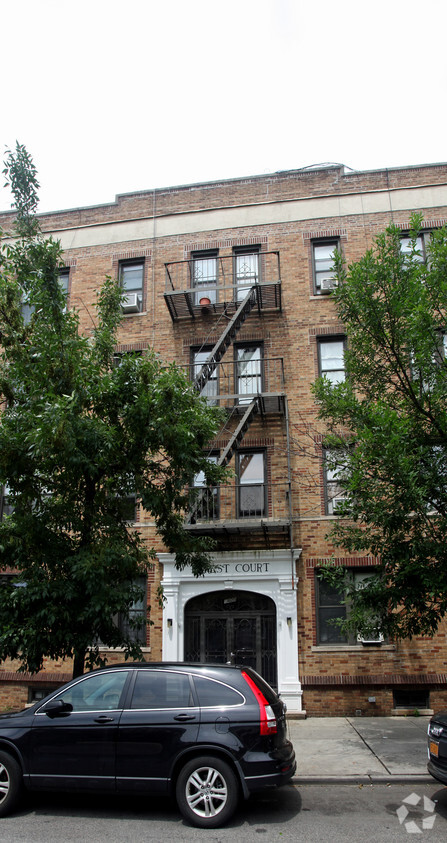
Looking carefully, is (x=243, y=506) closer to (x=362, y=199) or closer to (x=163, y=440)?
(x=163, y=440)

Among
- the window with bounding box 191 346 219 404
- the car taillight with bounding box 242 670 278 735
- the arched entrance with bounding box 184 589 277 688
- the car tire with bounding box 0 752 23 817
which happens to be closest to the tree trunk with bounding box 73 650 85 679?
the car tire with bounding box 0 752 23 817

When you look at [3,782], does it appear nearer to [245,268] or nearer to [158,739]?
[158,739]

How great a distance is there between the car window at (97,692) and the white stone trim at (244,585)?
6565 mm

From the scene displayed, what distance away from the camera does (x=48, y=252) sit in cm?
968

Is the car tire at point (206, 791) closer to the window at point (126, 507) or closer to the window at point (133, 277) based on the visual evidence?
the window at point (126, 507)

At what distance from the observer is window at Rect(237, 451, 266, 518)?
14672 mm

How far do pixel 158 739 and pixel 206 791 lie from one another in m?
0.68

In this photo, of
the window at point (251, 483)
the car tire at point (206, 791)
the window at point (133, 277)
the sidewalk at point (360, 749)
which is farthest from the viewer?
the window at point (133, 277)

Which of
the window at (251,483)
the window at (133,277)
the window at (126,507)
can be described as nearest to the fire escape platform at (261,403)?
the window at (251,483)

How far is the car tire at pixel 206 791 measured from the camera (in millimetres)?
6168

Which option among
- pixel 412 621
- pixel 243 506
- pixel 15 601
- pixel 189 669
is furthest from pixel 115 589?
pixel 243 506

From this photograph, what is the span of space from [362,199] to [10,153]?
391 inches
